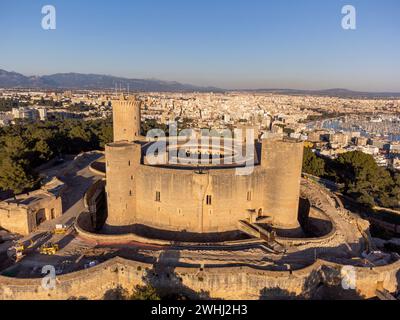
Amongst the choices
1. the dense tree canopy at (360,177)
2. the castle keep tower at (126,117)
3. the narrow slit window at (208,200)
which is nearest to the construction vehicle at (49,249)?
the narrow slit window at (208,200)

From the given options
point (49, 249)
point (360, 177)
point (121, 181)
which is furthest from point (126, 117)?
point (360, 177)

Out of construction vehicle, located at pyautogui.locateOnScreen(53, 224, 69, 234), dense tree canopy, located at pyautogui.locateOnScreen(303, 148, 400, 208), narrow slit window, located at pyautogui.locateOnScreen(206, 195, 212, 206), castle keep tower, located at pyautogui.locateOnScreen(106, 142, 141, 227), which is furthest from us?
dense tree canopy, located at pyautogui.locateOnScreen(303, 148, 400, 208)

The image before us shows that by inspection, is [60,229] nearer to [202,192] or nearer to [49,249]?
[49,249]

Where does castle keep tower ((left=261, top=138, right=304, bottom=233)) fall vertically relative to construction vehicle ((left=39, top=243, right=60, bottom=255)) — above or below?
above

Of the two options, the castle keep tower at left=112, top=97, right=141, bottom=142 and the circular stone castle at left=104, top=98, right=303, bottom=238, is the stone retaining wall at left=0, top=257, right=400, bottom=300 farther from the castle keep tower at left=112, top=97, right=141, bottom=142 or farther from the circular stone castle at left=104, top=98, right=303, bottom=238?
the castle keep tower at left=112, top=97, right=141, bottom=142

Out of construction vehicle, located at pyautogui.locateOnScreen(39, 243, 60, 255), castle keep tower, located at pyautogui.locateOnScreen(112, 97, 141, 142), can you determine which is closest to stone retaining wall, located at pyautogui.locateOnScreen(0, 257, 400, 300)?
construction vehicle, located at pyautogui.locateOnScreen(39, 243, 60, 255)

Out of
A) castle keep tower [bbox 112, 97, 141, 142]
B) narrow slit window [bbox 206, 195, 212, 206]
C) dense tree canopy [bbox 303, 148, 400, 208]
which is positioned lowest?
dense tree canopy [bbox 303, 148, 400, 208]

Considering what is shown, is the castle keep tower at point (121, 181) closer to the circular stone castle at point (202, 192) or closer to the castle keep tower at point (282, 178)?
the circular stone castle at point (202, 192)
